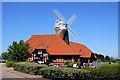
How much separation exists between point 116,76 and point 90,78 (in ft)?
7.15

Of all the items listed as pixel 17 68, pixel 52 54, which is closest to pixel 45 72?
pixel 17 68

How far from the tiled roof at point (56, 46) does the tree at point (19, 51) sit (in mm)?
13492

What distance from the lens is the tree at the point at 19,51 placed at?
155ft

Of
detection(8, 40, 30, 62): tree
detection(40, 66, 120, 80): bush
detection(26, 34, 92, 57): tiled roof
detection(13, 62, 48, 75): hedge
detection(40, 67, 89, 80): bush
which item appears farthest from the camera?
detection(26, 34, 92, 57): tiled roof

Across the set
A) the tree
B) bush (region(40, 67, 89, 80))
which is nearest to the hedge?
bush (region(40, 67, 89, 80))

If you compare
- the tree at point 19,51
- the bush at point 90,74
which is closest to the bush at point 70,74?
the bush at point 90,74

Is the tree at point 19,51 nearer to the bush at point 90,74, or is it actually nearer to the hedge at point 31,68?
the hedge at point 31,68

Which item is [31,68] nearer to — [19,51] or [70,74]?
[70,74]

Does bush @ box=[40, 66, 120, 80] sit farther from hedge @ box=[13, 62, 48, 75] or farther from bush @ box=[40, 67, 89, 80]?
hedge @ box=[13, 62, 48, 75]

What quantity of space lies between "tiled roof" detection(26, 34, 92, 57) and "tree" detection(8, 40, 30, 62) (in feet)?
44.3

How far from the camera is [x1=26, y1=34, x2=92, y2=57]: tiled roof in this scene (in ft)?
212

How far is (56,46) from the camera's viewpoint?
220 feet

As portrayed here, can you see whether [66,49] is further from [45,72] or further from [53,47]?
[45,72]

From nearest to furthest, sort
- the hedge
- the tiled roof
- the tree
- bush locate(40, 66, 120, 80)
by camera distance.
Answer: bush locate(40, 66, 120, 80)
the hedge
the tree
the tiled roof
